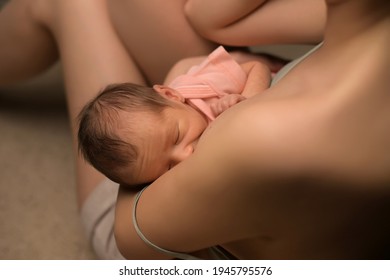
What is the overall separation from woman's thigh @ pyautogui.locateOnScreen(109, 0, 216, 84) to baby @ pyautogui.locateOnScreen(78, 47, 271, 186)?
0.71 ft

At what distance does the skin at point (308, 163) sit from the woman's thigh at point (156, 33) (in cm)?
49

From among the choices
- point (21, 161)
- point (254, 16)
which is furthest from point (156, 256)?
point (21, 161)

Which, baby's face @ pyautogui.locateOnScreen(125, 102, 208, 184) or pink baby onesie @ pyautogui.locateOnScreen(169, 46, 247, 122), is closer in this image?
baby's face @ pyautogui.locateOnScreen(125, 102, 208, 184)

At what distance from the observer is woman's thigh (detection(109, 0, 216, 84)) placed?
1.13 meters

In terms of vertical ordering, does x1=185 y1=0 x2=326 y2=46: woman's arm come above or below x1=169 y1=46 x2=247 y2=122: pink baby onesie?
above

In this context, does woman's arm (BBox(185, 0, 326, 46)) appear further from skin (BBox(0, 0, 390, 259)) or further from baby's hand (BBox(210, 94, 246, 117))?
skin (BBox(0, 0, 390, 259))

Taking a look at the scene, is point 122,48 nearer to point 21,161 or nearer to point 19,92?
point 21,161

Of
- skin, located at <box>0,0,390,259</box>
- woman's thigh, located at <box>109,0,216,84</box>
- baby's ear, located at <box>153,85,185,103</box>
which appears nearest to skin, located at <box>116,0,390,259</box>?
skin, located at <box>0,0,390,259</box>

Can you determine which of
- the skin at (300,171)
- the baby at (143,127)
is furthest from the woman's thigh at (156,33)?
the skin at (300,171)

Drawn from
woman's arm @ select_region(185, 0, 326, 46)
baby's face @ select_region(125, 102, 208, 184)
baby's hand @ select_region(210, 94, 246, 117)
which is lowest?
baby's face @ select_region(125, 102, 208, 184)

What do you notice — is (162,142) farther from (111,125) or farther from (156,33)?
(156,33)

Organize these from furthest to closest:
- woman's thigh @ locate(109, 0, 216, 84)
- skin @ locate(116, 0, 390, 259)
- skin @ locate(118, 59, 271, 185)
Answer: woman's thigh @ locate(109, 0, 216, 84) → skin @ locate(118, 59, 271, 185) → skin @ locate(116, 0, 390, 259)

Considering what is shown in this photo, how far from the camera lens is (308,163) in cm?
61

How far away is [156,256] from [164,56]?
1.75 ft
